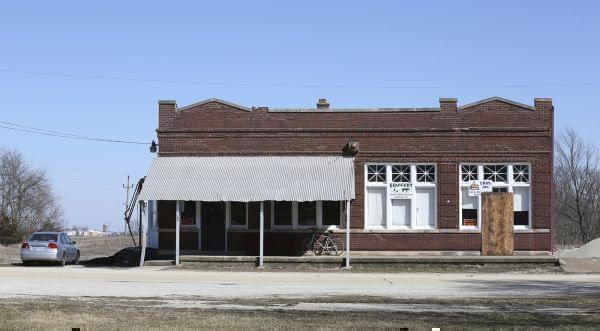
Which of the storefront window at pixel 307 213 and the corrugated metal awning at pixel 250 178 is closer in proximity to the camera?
the corrugated metal awning at pixel 250 178

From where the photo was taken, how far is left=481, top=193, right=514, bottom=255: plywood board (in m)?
32.2

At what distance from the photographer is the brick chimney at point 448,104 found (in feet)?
107

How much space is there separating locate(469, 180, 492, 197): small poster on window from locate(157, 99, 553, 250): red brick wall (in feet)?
2.16

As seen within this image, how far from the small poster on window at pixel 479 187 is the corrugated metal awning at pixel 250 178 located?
15.4ft

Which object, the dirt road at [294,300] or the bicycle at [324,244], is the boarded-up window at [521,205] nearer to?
the dirt road at [294,300]

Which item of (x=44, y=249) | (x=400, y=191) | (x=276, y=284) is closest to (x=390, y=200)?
(x=400, y=191)

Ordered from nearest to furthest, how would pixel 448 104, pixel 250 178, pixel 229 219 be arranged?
pixel 250 178, pixel 448 104, pixel 229 219

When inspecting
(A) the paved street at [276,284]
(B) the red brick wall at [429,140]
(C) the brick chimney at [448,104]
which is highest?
(C) the brick chimney at [448,104]

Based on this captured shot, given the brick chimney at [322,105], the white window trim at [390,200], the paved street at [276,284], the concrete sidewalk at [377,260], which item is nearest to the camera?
the paved street at [276,284]

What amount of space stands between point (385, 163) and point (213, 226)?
23.3 feet

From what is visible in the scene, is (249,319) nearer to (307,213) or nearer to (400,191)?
(307,213)

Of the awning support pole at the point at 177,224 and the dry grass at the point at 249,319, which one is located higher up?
the awning support pole at the point at 177,224


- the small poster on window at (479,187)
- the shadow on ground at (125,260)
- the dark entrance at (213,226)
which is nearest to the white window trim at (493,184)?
the small poster on window at (479,187)

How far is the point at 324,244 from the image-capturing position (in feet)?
107
